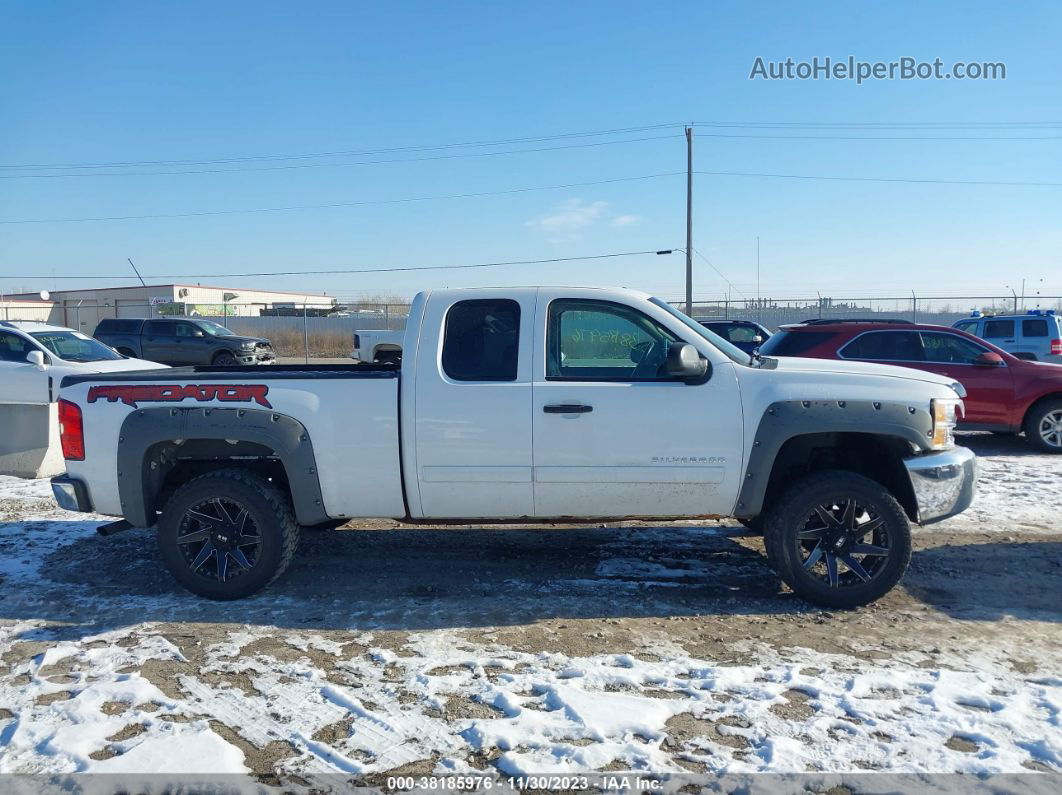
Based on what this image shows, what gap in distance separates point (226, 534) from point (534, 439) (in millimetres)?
2070

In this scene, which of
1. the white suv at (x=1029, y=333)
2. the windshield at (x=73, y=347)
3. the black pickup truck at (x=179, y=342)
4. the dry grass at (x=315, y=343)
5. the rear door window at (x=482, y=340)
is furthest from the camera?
the dry grass at (x=315, y=343)

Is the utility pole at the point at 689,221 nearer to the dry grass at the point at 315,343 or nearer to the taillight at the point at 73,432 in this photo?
the dry grass at the point at 315,343

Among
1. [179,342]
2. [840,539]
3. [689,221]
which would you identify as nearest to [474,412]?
[840,539]

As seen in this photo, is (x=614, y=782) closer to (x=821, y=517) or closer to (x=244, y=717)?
(x=244, y=717)

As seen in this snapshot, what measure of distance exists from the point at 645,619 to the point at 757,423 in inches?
53.5

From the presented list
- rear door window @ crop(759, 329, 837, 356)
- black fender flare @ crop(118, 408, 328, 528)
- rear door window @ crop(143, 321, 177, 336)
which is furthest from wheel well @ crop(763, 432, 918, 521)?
rear door window @ crop(143, 321, 177, 336)

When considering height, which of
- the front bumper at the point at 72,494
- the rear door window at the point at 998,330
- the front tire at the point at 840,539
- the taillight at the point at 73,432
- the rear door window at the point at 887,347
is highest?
the rear door window at the point at 998,330

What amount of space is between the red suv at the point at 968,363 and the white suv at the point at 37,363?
9.01 m

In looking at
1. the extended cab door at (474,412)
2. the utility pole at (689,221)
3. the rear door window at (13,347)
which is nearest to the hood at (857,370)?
the extended cab door at (474,412)

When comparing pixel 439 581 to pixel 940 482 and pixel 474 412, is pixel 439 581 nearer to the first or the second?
pixel 474 412

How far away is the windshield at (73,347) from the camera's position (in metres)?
12.9

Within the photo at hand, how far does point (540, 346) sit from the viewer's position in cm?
515

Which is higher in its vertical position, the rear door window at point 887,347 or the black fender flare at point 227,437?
the rear door window at point 887,347

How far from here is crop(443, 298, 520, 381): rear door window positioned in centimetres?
516
